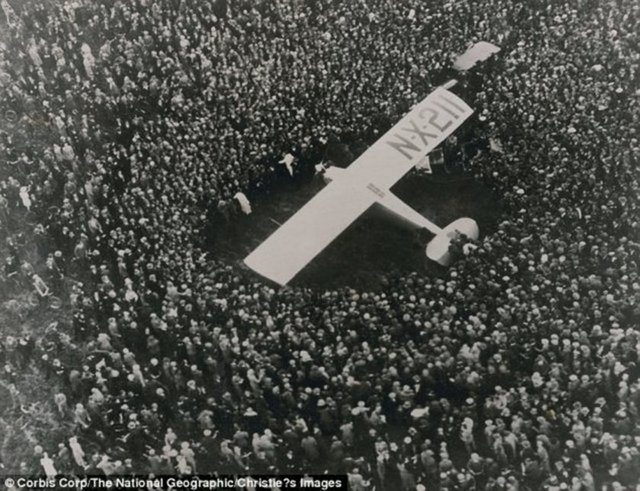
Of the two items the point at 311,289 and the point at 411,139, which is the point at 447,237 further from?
the point at 311,289

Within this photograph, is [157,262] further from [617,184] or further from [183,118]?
[617,184]

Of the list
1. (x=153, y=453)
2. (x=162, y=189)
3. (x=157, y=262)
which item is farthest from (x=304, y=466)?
(x=162, y=189)

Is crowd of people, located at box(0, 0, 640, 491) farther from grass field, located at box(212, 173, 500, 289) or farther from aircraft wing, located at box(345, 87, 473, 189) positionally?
aircraft wing, located at box(345, 87, 473, 189)

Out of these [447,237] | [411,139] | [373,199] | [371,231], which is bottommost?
[447,237]

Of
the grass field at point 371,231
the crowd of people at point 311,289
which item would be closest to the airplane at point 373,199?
the grass field at point 371,231

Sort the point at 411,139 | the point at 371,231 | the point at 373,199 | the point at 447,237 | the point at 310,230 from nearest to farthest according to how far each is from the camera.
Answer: the point at 447,237 → the point at 310,230 → the point at 373,199 → the point at 371,231 → the point at 411,139

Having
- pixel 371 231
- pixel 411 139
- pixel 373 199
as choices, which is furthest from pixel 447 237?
pixel 411 139
